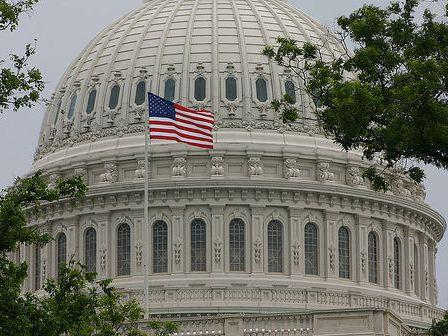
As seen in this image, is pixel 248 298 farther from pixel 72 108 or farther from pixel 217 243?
pixel 72 108

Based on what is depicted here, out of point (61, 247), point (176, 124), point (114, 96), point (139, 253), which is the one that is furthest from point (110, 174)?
point (176, 124)

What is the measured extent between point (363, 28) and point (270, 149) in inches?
2362

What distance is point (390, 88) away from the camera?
53.0 metres

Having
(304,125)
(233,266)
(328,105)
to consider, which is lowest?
(328,105)

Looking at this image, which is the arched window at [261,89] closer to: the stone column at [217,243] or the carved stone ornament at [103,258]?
the stone column at [217,243]

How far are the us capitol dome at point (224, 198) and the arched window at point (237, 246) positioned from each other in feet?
0.25

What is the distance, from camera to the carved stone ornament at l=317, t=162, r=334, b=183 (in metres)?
114

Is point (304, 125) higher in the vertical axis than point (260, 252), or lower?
higher

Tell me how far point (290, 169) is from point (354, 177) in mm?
3688

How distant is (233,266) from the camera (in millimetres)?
110812

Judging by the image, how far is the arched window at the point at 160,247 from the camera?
364 feet

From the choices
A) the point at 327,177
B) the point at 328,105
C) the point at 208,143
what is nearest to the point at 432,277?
the point at 327,177

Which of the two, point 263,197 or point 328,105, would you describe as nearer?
point 328,105

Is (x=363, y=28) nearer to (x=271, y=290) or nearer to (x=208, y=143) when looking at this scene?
(x=208, y=143)
